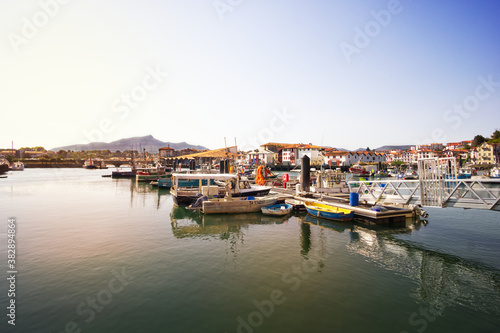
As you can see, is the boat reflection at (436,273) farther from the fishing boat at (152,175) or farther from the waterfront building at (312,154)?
the waterfront building at (312,154)

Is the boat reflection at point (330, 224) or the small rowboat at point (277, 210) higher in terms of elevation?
the small rowboat at point (277, 210)

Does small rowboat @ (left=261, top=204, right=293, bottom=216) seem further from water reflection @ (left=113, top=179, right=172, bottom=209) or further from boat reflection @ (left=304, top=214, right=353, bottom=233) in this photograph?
water reflection @ (left=113, top=179, right=172, bottom=209)

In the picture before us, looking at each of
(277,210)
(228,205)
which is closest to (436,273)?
(277,210)

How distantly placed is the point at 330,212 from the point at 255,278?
553 inches

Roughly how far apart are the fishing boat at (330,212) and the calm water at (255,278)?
41.9 inches

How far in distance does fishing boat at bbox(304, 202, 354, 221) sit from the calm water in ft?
3.49

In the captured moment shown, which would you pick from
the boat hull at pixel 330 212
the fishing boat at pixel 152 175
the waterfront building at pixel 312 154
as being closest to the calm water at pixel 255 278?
the boat hull at pixel 330 212

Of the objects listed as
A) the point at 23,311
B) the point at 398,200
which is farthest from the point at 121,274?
the point at 398,200

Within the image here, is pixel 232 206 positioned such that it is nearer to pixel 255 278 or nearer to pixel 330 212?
pixel 330 212

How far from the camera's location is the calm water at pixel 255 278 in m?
9.25

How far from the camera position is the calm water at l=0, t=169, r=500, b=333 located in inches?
364

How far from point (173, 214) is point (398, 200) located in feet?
78.6

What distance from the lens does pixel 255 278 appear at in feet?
41.0

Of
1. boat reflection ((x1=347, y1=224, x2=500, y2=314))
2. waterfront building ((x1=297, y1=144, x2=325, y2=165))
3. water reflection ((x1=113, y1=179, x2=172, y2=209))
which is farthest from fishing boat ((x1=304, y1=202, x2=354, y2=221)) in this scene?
waterfront building ((x1=297, y1=144, x2=325, y2=165))
